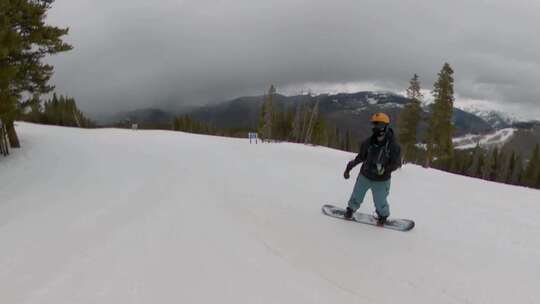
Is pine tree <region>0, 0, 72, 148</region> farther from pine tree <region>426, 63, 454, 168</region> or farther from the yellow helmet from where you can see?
pine tree <region>426, 63, 454, 168</region>

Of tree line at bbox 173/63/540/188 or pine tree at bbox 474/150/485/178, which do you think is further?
pine tree at bbox 474/150/485/178

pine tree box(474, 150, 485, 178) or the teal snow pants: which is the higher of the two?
the teal snow pants

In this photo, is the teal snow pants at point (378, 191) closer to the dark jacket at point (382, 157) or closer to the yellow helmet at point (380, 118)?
the dark jacket at point (382, 157)

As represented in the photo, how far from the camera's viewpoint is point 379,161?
6434 millimetres

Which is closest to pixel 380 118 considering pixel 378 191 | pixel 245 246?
pixel 378 191

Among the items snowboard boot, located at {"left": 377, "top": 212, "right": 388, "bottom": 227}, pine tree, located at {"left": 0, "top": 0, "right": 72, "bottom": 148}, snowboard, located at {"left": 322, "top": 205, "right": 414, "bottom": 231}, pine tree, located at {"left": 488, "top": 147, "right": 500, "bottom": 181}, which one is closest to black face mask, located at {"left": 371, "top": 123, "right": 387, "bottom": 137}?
snowboard boot, located at {"left": 377, "top": 212, "right": 388, "bottom": 227}

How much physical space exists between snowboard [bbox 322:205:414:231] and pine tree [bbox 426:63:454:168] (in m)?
32.3

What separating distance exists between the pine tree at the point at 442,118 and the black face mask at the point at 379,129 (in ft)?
108

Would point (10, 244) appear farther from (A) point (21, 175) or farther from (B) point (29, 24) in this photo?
(B) point (29, 24)

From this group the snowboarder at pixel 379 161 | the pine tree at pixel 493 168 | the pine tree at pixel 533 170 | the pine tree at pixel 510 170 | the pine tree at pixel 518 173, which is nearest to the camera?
the snowboarder at pixel 379 161

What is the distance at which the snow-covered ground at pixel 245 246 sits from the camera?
13.7ft

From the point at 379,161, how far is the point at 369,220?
144cm

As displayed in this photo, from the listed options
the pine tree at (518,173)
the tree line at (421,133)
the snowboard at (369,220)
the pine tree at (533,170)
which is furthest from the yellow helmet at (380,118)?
the pine tree at (518,173)

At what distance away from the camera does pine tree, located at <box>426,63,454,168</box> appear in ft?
116
